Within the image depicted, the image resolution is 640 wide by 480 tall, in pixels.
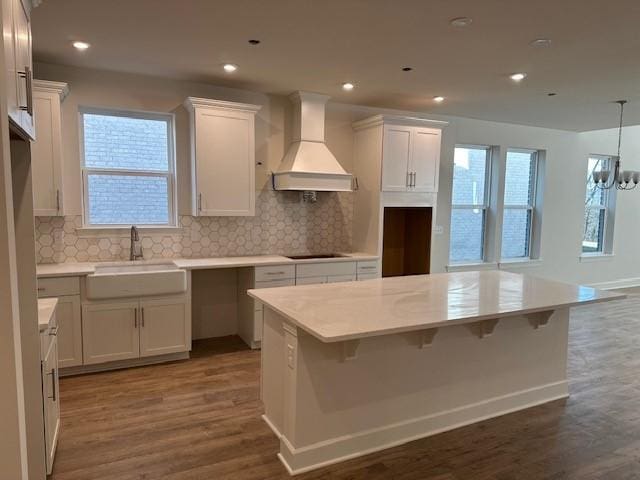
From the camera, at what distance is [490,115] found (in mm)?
5719

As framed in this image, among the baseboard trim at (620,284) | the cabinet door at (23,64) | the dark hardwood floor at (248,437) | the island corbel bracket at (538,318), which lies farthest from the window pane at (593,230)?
the cabinet door at (23,64)

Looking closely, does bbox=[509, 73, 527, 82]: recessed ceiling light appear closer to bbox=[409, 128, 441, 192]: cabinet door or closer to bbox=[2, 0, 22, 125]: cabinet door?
bbox=[409, 128, 441, 192]: cabinet door

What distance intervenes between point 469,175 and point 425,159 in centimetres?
159

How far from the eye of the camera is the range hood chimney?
4.48 metres

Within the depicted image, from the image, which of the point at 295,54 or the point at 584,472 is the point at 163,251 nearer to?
the point at 295,54

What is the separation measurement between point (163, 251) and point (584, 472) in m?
3.81

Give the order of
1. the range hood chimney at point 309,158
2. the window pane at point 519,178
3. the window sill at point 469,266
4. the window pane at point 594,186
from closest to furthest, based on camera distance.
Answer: the range hood chimney at point 309,158
the window sill at point 469,266
the window pane at point 519,178
the window pane at point 594,186

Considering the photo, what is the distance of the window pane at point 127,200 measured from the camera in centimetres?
410

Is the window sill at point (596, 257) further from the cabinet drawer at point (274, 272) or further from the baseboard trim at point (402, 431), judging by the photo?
the cabinet drawer at point (274, 272)

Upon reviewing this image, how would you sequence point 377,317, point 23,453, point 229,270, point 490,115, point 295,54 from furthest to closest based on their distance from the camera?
point 490,115
point 229,270
point 295,54
point 377,317
point 23,453

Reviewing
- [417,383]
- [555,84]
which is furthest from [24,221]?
[555,84]

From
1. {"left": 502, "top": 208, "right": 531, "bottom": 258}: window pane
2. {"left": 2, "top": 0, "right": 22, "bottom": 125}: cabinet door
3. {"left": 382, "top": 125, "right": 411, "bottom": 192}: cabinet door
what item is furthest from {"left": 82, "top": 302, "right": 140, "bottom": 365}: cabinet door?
{"left": 502, "top": 208, "right": 531, "bottom": 258}: window pane

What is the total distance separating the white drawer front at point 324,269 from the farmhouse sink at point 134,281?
3.78ft

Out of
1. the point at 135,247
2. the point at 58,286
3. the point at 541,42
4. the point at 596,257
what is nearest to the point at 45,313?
the point at 58,286
